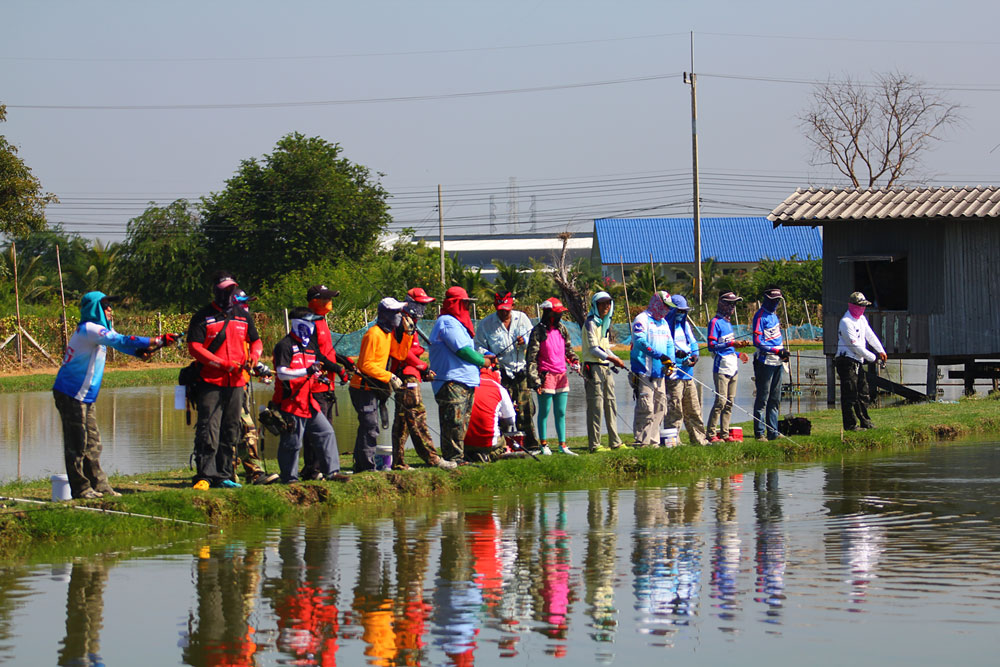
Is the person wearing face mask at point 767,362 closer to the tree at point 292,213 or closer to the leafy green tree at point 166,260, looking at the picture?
the tree at point 292,213

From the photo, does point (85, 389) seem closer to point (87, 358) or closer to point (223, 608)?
point (87, 358)

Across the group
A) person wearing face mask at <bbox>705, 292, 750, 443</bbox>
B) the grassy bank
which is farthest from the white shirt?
person wearing face mask at <bbox>705, 292, 750, 443</bbox>

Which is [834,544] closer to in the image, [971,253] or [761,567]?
[761,567]

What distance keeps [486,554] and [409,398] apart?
3.52 meters

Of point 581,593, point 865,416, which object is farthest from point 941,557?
point 865,416

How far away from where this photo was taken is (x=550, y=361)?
1415 centimetres

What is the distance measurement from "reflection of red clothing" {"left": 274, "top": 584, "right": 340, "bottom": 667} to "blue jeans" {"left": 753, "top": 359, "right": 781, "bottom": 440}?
29.0ft

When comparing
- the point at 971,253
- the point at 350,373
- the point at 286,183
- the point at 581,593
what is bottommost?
the point at 581,593

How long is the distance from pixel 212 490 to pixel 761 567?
4.67 m

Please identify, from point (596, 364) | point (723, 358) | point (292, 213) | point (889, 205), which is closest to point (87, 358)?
point (596, 364)

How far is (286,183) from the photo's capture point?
5284cm

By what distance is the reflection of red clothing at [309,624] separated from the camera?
21.5 feet

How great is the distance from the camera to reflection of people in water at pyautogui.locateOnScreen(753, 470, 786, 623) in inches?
295

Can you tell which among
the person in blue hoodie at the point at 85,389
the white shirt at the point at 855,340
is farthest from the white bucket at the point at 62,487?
the white shirt at the point at 855,340
